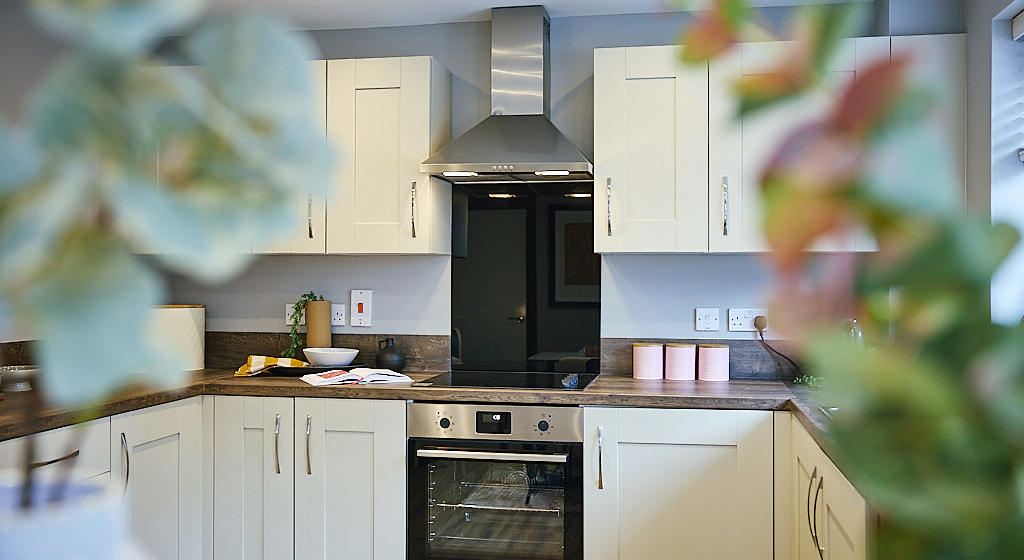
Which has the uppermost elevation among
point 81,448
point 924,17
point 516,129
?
point 924,17

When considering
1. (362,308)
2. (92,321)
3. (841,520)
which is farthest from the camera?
(362,308)

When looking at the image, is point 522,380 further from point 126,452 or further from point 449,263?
point 126,452

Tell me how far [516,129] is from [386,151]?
1.80 ft

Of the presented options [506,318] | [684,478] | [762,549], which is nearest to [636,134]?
[506,318]

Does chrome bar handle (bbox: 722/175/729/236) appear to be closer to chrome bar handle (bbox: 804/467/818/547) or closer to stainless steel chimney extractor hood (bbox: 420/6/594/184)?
stainless steel chimney extractor hood (bbox: 420/6/594/184)

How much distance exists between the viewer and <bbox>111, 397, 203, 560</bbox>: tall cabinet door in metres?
2.97

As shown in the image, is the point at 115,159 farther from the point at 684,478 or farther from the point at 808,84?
the point at 684,478

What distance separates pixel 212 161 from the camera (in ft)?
0.43

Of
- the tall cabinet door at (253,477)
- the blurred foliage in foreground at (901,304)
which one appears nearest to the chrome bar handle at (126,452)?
the tall cabinet door at (253,477)

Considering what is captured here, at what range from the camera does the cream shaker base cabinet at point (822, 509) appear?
6.79ft

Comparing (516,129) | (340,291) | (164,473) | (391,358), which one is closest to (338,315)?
(340,291)

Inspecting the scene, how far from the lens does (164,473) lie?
3.18 metres

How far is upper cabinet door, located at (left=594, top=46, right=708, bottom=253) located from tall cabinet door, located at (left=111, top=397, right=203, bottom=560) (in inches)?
68.0

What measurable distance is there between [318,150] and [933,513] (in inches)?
4.1
